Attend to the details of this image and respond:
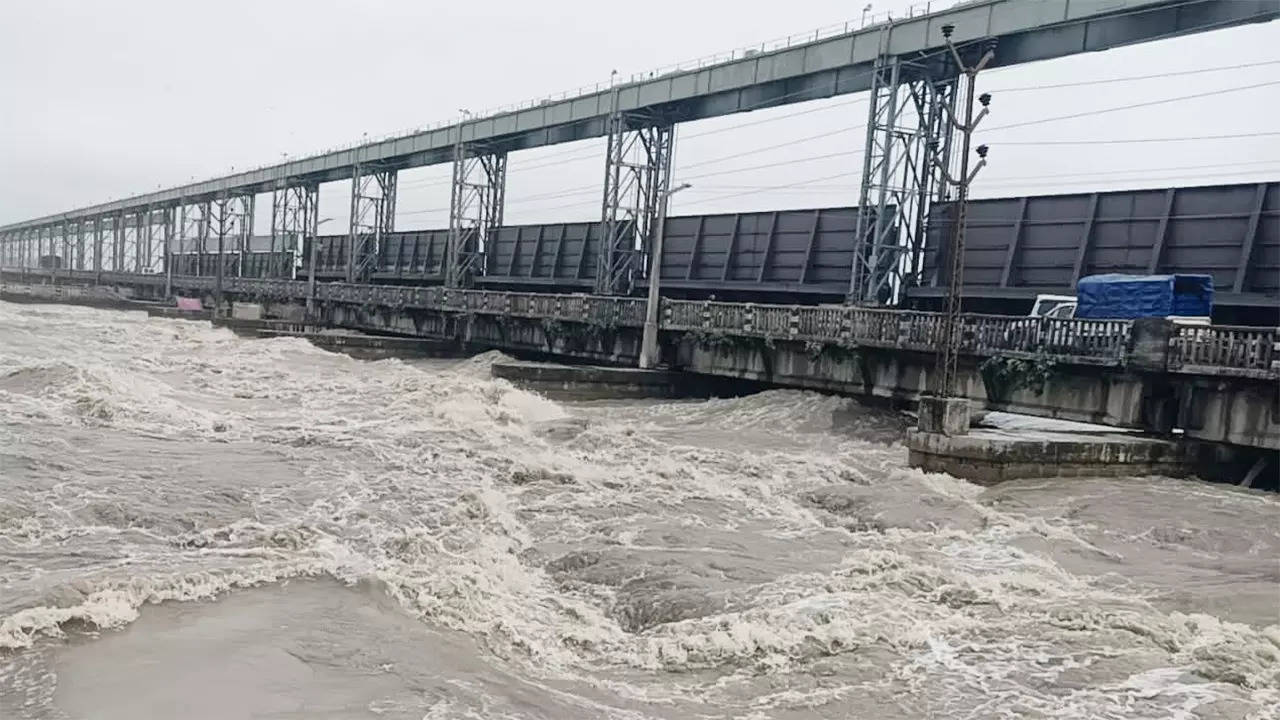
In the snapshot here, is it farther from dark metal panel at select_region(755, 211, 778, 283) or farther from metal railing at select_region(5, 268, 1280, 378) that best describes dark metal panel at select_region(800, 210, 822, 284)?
metal railing at select_region(5, 268, 1280, 378)

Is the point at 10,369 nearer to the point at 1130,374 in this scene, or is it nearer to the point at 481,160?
the point at 1130,374

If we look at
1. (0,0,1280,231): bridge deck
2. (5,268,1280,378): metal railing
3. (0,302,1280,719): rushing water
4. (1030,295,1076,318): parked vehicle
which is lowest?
(0,302,1280,719): rushing water

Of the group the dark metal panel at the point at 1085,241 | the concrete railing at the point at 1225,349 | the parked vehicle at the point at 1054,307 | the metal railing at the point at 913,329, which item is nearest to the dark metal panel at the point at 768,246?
the metal railing at the point at 913,329

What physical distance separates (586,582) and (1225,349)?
13.9 metres

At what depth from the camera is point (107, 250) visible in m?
171

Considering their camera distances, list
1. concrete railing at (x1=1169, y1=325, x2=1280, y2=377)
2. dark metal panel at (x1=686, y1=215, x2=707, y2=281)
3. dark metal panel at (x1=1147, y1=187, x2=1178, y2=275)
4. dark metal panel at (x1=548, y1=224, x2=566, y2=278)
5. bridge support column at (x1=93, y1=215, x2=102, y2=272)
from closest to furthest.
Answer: concrete railing at (x1=1169, y1=325, x2=1280, y2=377)
dark metal panel at (x1=1147, y1=187, x2=1178, y2=275)
dark metal panel at (x1=686, y1=215, x2=707, y2=281)
dark metal panel at (x1=548, y1=224, x2=566, y2=278)
bridge support column at (x1=93, y1=215, x2=102, y2=272)

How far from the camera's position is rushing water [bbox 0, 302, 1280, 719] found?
23.1ft

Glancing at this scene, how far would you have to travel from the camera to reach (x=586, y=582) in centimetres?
1010

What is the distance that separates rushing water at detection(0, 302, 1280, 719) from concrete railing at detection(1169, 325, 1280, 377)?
7.54 ft

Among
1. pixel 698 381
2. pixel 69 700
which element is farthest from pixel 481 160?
pixel 69 700

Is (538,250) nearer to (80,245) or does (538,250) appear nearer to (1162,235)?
(1162,235)

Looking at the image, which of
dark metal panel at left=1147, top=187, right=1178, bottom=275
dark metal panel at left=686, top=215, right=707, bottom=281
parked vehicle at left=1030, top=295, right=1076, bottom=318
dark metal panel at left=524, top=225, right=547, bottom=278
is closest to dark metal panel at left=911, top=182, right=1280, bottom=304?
dark metal panel at left=1147, top=187, right=1178, bottom=275

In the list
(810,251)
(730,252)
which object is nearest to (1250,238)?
(810,251)

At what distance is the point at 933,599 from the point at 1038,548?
3666 millimetres
